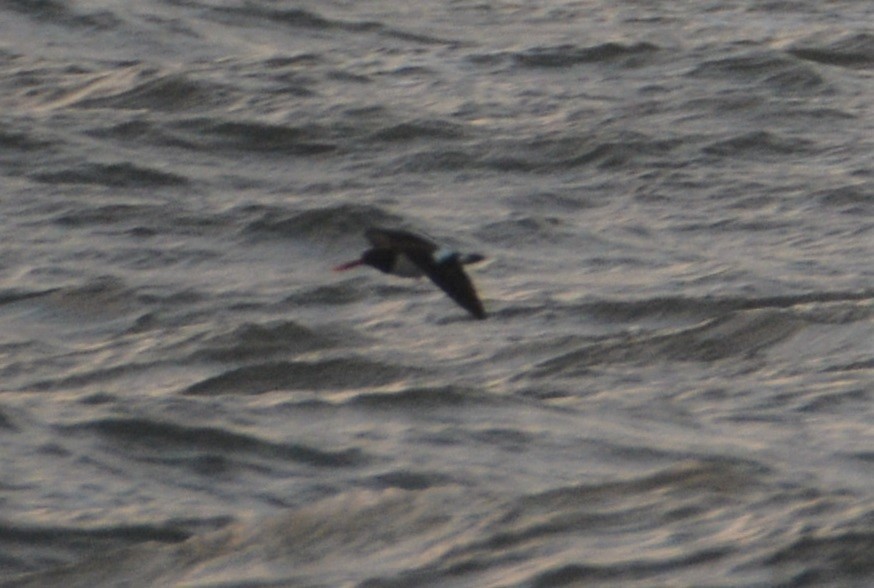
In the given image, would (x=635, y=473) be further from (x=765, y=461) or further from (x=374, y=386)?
(x=374, y=386)

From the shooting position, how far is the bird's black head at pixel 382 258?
6629 millimetres

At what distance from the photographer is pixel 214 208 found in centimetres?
1022

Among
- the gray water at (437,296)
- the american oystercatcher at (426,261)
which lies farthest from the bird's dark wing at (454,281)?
the gray water at (437,296)

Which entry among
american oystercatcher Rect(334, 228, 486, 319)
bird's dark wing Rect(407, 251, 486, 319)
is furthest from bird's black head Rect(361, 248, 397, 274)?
bird's dark wing Rect(407, 251, 486, 319)

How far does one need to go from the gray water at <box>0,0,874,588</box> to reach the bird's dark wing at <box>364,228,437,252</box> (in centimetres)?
94

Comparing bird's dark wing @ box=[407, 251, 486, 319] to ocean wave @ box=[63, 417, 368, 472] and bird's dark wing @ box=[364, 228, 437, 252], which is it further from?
ocean wave @ box=[63, 417, 368, 472]

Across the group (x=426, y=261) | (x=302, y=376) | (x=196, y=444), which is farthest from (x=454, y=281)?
(x=302, y=376)

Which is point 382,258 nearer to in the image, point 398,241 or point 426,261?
point 398,241

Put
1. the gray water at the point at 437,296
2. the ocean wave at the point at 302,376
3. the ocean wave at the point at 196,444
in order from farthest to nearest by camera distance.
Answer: the ocean wave at the point at 302,376, the ocean wave at the point at 196,444, the gray water at the point at 437,296

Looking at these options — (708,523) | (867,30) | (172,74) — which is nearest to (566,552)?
(708,523)

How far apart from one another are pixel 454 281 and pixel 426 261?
128 millimetres

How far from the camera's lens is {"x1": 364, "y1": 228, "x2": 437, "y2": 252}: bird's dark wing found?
6.52 meters

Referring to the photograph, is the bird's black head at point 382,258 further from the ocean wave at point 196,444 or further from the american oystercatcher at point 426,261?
the ocean wave at point 196,444

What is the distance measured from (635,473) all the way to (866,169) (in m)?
3.68
